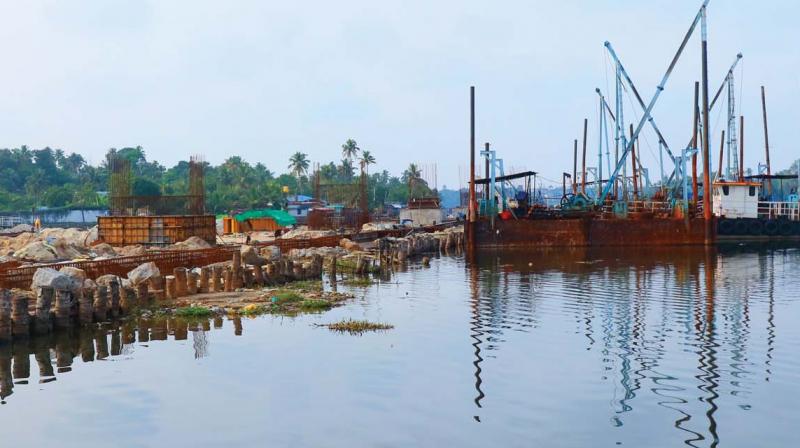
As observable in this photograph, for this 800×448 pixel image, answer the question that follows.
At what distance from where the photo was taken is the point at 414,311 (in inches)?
965

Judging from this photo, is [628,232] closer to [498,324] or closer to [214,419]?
[498,324]

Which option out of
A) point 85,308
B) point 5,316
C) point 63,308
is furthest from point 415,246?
point 5,316

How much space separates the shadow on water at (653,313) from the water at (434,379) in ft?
0.26

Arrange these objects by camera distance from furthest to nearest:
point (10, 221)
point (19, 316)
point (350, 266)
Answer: point (10, 221) → point (350, 266) → point (19, 316)

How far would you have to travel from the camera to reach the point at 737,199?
192ft

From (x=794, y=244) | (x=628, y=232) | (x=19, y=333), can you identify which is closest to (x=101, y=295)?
(x=19, y=333)

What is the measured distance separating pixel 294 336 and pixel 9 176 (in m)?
110

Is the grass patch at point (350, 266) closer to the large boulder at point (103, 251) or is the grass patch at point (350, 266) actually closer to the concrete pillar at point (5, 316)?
the large boulder at point (103, 251)

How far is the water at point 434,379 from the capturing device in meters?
12.7

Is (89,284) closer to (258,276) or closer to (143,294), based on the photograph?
(143,294)

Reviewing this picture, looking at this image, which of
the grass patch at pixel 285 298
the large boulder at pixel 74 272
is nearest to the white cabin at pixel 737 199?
the grass patch at pixel 285 298

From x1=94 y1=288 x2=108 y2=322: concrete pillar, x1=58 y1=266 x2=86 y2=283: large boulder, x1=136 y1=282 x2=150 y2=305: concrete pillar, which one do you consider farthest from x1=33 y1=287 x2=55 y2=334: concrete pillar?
x1=136 y1=282 x2=150 y2=305: concrete pillar

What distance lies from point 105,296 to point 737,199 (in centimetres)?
4849

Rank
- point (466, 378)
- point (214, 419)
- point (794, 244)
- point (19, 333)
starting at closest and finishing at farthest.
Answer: point (214, 419), point (466, 378), point (19, 333), point (794, 244)
